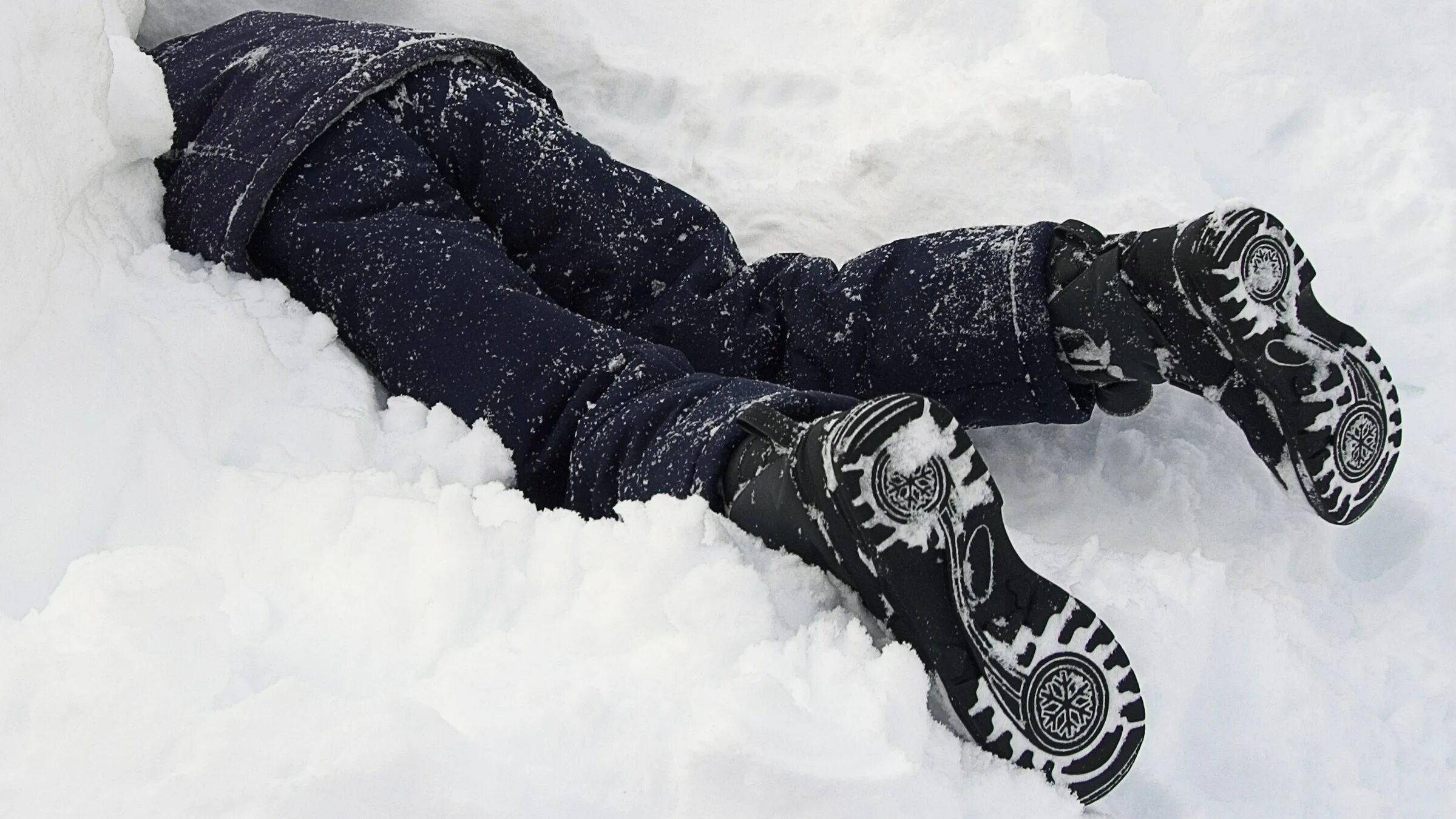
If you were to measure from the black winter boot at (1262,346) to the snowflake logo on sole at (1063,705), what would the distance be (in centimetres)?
31

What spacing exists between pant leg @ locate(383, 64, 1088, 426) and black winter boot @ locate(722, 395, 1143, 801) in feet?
1.12

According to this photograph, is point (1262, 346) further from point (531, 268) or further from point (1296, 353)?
point (531, 268)

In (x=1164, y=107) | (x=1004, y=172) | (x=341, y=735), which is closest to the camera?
(x=341, y=735)

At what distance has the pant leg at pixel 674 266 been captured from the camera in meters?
1.05

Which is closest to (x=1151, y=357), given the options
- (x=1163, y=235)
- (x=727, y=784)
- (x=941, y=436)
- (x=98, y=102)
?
(x=1163, y=235)

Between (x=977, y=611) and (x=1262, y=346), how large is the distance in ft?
1.15

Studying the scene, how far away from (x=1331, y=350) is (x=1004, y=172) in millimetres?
587

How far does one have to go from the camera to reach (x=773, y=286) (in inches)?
43.6

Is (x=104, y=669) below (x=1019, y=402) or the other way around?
below

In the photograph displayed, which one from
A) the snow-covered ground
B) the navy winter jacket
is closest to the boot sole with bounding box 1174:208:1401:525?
the snow-covered ground

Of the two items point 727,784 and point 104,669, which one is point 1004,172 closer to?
point 727,784

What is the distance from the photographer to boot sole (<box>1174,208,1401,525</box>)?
86 cm

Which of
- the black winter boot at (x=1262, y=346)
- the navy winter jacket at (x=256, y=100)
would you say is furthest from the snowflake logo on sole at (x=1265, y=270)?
the navy winter jacket at (x=256, y=100)

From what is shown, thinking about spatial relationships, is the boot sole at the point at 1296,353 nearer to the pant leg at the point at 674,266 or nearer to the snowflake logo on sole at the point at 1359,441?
the snowflake logo on sole at the point at 1359,441
